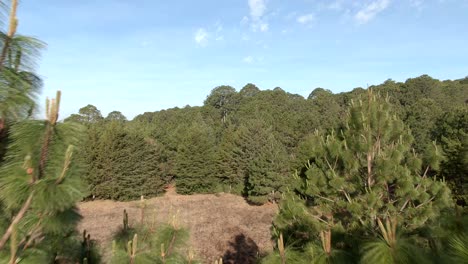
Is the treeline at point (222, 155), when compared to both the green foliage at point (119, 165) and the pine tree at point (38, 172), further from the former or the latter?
the pine tree at point (38, 172)

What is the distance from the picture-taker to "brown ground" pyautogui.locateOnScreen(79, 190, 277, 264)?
15070mm

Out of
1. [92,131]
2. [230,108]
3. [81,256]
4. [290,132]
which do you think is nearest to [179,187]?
[92,131]

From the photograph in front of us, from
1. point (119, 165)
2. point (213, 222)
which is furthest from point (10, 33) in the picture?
point (119, 165)

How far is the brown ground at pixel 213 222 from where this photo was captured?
15070mm

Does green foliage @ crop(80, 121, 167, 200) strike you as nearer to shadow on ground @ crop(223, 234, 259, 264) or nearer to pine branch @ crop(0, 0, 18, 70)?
shadow on ground @ crop(223, 234, 259, 264)

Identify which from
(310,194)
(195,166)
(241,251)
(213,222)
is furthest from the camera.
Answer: (195,166)

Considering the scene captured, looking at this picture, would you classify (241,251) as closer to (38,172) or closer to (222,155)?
(38,172)

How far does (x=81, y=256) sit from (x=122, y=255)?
3.93 feet

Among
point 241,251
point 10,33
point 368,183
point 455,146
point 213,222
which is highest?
point 10,33

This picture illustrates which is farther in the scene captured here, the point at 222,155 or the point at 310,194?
the point at 222,155

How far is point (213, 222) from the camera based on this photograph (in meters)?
20.2

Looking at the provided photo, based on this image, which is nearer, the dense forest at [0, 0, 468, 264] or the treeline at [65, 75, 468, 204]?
the dense forest at [0, 0, 468, 264]

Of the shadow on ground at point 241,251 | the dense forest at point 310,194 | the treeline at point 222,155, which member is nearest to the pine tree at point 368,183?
the dense forest at point 310,194

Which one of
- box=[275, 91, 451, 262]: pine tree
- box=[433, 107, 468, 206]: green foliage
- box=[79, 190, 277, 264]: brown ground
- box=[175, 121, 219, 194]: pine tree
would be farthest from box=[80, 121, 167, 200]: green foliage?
box=[433, 107, 468, 206]: green foliage
